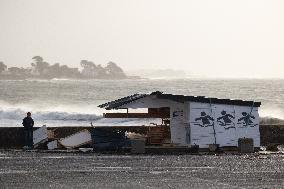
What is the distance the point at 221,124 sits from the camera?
1395 inches

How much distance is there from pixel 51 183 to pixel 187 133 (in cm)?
1451

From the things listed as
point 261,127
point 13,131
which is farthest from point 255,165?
point 13,131

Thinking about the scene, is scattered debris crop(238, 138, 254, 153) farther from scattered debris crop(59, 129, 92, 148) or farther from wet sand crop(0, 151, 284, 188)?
scattered debris crop(59, 129, 92, 148)

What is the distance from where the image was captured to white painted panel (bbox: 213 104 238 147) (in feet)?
116

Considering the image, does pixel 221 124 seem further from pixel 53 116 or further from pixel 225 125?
pixel 53 116

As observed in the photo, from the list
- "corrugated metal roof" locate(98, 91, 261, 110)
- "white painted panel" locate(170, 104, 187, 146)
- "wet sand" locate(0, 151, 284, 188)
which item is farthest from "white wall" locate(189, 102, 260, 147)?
"wet sand" locate(0, 151, 284, 188)

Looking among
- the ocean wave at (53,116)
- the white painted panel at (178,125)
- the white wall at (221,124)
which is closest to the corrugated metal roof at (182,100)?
the white wall at (221,124)

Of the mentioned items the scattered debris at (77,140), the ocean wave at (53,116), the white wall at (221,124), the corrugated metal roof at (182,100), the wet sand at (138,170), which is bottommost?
the ocean wave at (53,116)

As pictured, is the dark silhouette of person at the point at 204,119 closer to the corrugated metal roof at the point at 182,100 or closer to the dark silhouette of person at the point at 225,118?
the dark silhouette of person at the point at 225,118

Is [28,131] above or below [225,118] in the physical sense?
below

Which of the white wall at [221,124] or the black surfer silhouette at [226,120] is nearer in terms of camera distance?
the white wall at [221,124]

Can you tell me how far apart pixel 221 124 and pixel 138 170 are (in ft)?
35.2

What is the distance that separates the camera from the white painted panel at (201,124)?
115 ft

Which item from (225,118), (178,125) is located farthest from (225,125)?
(178,125)
